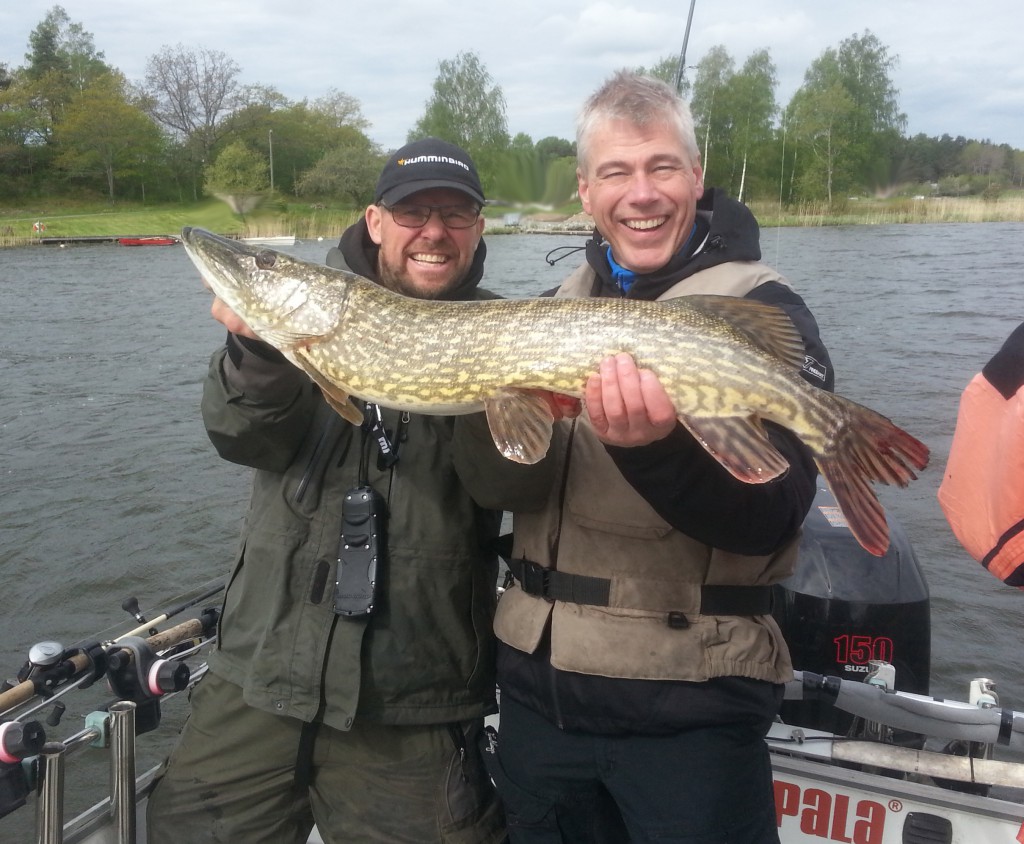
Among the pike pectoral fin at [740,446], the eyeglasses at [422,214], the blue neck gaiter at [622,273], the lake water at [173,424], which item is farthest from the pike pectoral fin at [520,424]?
the lake water at [173,424]

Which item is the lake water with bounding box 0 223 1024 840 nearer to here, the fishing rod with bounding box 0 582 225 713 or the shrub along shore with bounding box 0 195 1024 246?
the shrub along shore with bounding box 0 195 1024 246

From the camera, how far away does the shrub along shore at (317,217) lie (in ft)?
11.4

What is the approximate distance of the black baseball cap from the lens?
229cm

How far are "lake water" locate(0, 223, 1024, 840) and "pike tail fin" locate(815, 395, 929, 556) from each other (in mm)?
3475

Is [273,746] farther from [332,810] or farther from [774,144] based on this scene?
[774,144]

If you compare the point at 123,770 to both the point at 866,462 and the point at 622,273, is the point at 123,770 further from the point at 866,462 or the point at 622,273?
the point at 866,462

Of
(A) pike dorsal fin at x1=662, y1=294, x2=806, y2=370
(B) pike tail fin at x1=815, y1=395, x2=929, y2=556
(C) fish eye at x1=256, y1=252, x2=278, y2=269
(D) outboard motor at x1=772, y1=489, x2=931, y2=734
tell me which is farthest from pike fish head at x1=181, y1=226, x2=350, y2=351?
(D) outboard motor at x1=772, y1=489, x2=931, y2=734

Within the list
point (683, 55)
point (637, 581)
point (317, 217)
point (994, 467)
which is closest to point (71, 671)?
point (637, 581)

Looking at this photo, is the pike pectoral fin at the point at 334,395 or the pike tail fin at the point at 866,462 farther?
the pike pectoral fin at the point at 334,395

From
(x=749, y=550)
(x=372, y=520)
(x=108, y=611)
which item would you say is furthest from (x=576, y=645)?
(x=108, y=611)

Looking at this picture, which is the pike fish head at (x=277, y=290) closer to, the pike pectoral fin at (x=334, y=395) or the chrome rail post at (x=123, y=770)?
the pike pectoral fin at (x=334, y=395)

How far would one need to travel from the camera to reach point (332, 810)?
7.02ft

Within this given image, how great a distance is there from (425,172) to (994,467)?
1.58m

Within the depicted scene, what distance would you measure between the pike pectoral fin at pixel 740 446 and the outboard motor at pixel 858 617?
111 cm
